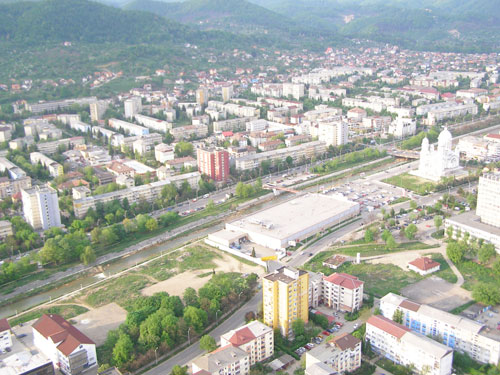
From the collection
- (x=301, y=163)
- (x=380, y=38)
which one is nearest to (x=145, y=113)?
(x=301, y=163)

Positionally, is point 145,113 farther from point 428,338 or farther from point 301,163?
point 428,338

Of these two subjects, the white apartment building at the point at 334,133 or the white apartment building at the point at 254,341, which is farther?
the white apartment building at the point at 334,133

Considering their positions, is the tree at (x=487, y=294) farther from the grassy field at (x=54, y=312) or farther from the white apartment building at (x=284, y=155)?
the white apartment building at (x=284, y=155)

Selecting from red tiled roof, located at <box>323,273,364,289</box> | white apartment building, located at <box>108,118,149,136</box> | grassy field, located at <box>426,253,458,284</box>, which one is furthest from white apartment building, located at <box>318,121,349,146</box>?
red tiled roof, located at <box>323,273,364,289</box>

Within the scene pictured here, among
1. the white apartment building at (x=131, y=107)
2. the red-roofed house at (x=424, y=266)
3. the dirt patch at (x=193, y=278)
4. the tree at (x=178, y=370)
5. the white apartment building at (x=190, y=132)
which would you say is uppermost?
the white apartment building at (x=131, y=107)

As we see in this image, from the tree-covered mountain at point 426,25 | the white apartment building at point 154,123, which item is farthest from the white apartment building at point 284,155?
the tree-covered mountain at point 426,25
